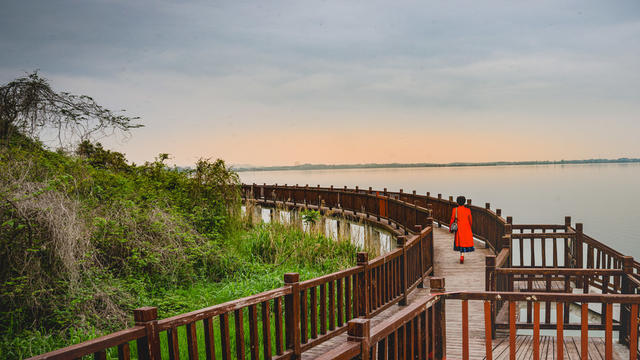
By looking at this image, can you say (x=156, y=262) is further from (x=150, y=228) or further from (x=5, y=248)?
(x=5, y=248)

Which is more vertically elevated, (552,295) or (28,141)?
(28,141)

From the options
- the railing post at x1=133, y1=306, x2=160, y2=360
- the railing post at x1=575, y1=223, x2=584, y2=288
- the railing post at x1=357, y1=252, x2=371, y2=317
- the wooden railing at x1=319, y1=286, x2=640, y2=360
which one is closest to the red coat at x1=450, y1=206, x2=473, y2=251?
the railing post at x1=575, y1=223, x2=584, y2=288

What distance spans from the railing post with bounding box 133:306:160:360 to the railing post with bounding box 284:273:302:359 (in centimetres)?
190

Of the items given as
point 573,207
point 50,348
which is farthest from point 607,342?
point 573,207

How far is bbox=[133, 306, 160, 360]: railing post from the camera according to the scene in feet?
11.7

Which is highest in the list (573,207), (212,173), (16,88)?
(16,88)

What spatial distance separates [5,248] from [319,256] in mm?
7469

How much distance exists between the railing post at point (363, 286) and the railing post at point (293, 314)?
142 centimetres

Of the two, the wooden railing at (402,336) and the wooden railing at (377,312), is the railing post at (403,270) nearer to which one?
the wooden railing at (377,312)

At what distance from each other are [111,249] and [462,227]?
25.9 ft

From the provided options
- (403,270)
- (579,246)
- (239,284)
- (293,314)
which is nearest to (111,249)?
(239,284)

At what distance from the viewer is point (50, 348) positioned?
18.8ft

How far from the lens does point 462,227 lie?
439 inches

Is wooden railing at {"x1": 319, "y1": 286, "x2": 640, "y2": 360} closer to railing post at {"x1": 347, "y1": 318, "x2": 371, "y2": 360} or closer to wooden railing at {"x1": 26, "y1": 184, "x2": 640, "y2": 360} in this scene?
wooden railing at {"x1": 26, "y1": 184, "x2": 640, "y2": 360}
